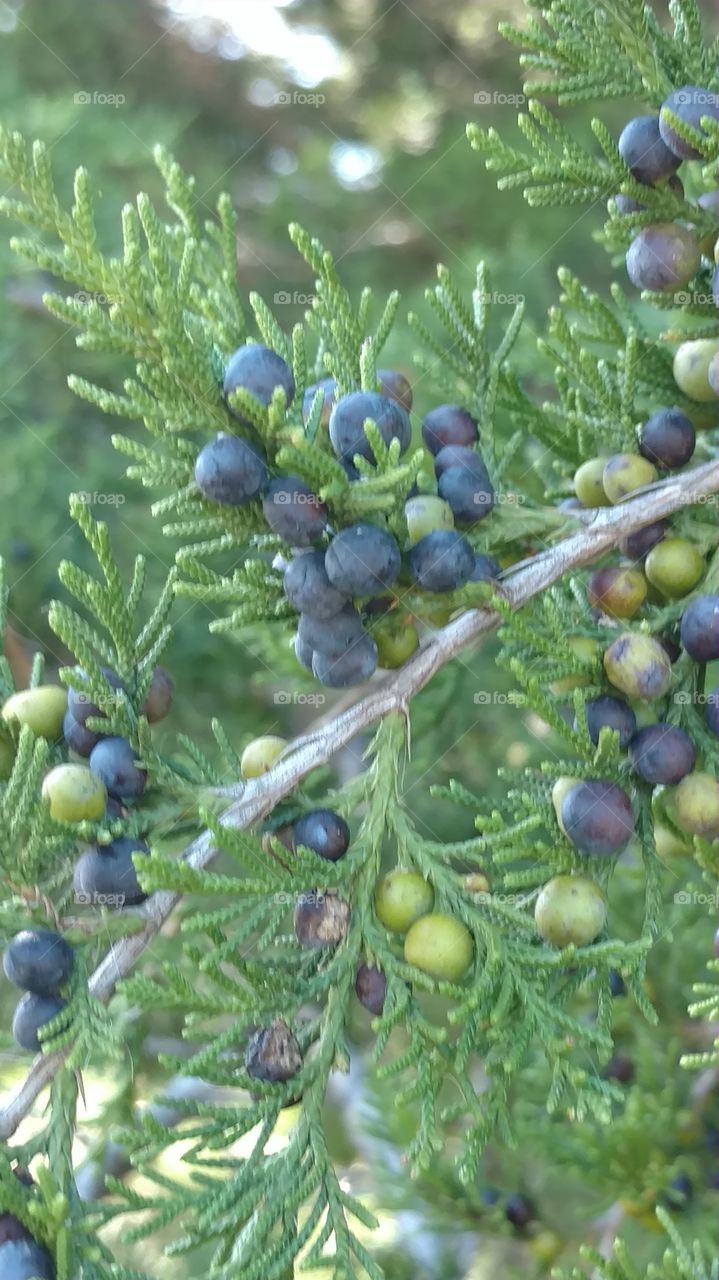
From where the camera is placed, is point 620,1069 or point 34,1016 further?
point 620,1069

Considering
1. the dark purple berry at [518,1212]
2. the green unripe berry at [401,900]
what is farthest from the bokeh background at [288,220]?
the green unripe berry at [401,900]

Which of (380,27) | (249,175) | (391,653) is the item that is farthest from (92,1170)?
(380,27)

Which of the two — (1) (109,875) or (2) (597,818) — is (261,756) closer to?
(1) (109,875)

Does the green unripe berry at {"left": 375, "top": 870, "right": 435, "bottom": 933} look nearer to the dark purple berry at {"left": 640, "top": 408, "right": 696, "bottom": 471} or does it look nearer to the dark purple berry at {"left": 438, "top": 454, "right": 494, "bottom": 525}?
the dark purple berry at {"left": 438, "top": 454, "right": 494, "bottom": 525}

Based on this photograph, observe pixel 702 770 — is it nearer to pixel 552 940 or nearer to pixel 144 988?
pixel 552 940

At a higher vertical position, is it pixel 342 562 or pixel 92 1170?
pixel 342 562

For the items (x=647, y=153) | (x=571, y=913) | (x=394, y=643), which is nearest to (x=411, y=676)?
(x=394, y=643)
